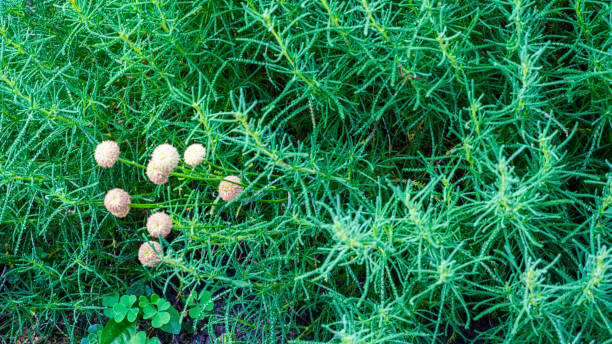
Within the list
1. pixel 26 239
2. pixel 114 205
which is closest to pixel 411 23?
pixel 114 205

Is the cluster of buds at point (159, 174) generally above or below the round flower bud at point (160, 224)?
above

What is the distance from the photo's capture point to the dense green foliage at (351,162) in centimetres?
186

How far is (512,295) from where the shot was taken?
188 centimetres

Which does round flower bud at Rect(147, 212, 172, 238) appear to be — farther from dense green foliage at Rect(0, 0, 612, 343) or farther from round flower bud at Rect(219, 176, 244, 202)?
round flower bud at Rect(219, 176, 244, 202)

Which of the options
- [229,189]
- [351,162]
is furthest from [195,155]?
[351,162]

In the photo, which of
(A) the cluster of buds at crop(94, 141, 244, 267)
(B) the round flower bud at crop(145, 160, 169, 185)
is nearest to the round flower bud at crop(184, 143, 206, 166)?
(A) the cluster of buds at crop(94, 141, 244, 267)

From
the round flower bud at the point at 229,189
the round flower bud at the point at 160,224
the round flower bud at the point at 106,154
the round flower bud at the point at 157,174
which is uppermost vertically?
the round flower bud at the point at 106,154

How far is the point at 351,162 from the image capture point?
2293 millimetres

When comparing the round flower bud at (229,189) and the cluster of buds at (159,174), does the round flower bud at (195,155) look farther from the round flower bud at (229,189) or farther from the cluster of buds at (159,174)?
the round flower bud at (229,189)

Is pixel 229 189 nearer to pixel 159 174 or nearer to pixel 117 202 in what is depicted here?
pixel 159 174

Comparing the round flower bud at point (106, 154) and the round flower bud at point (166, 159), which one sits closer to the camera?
the round flower bud at point (166, 159)

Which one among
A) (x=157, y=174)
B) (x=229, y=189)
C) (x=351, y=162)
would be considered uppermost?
Answer: (x=157, y=174)

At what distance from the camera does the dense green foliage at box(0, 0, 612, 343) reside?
1859mm

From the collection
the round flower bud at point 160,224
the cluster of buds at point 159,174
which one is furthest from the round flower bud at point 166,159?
the round flower bud at point 160,224
